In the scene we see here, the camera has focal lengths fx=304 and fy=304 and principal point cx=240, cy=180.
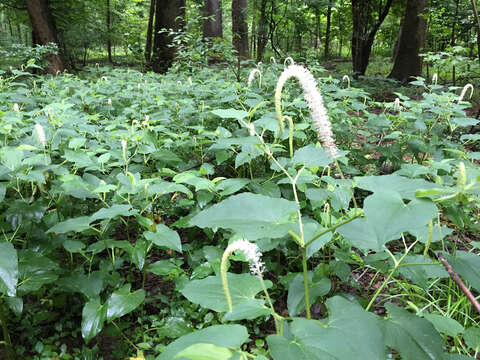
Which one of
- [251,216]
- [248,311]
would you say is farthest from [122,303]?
[251,216]

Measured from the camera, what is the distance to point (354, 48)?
8.31 metres

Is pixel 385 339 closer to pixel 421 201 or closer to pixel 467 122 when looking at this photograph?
pixel 421 201

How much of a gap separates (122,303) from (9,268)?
1.68 feet

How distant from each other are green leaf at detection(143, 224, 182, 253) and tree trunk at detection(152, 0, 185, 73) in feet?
26.9

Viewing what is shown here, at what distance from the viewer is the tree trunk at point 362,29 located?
7512mm

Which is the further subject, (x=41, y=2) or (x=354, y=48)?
(x=354, y=48)

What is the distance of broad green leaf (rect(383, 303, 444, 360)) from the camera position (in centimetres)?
83

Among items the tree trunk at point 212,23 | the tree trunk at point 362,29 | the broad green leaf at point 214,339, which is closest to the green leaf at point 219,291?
the broad green leaf at point 214,339

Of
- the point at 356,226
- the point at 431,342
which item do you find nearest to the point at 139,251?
the point at 356,226

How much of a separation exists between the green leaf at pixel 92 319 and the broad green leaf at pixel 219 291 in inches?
25.4

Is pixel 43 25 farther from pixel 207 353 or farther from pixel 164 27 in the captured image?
pixel 207 353

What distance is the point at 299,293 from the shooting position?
1122 millimetres

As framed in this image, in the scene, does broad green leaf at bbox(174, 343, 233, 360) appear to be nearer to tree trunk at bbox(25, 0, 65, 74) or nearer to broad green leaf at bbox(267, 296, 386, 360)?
broad green leaf at bbox(267, 296, 386, 360)

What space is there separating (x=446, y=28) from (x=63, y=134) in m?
8.85
